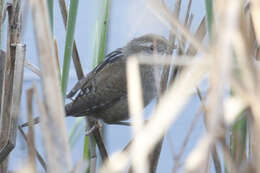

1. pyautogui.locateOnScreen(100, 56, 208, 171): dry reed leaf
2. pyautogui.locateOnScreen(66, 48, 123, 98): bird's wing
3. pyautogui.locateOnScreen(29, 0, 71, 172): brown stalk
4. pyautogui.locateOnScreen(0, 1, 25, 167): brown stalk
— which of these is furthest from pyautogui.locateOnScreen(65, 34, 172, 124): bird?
pyautogui.locateOnScreen(100, 56, 208, 171): dry reed leaf

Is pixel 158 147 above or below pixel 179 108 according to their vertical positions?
below

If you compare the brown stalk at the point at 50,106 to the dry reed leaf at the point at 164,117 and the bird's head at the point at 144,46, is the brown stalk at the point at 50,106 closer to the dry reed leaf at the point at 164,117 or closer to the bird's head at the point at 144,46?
the dry reed leaf at the point at 164,117

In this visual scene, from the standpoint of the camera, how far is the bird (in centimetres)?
186

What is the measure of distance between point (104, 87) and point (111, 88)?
3cm

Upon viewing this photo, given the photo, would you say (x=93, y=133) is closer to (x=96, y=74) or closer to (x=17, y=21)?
(x=96, y=74)

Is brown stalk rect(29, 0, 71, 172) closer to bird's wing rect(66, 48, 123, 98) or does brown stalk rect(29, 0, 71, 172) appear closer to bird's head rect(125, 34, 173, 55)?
bird's wing rect(66, 48, 123, 98)

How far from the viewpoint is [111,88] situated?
1939mm

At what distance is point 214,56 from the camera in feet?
2.06

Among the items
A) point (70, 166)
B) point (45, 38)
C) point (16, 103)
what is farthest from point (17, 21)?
point (70, 166)

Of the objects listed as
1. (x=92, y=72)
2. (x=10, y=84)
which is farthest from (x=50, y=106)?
(x=92, y=72)

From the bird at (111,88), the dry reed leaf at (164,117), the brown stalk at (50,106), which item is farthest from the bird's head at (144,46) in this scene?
the dry reed leaf at (164,117)

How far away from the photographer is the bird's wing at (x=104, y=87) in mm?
1865

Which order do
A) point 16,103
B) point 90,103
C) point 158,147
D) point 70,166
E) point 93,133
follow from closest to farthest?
point 70,166
point 16,103
point 158,147
point 93,133
point 90,103

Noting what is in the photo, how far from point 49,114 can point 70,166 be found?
10 cm
